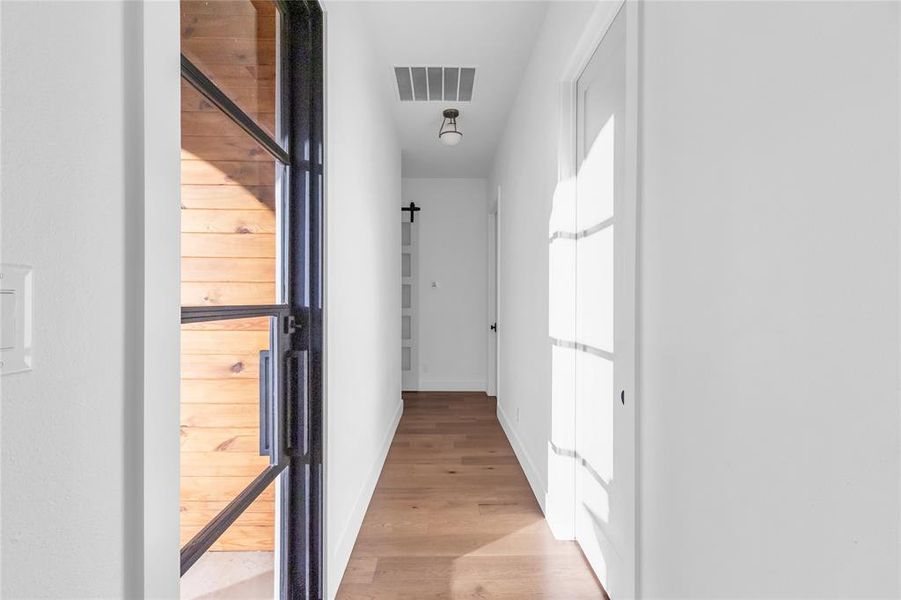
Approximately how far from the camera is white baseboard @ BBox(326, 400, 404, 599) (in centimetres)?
173

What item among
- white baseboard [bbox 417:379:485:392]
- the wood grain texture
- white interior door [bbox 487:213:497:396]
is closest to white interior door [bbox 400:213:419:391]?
white baseboard [bbox 417:379:485:392]

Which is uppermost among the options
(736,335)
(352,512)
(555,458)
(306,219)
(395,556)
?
(306,219)

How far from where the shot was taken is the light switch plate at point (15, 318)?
0.44 m

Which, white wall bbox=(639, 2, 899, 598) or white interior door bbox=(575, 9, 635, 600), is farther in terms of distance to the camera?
white interior door bbox=(575, 9, 635, 600)

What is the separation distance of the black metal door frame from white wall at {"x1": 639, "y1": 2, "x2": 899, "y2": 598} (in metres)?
1.06

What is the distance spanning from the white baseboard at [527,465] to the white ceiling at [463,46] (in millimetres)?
2432

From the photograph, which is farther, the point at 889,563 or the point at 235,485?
the point at 235,485

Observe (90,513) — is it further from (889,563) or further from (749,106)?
(749,106)

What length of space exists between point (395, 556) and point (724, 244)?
5.97 ft

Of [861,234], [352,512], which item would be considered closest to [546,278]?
[352,512]

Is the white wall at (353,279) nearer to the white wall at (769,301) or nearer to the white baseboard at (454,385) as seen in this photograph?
the white wall at (769,301)

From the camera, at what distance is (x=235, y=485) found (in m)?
1.15

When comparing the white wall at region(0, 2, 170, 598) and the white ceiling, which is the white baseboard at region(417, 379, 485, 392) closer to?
the white ceiling

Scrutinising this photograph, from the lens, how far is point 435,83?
321cm
